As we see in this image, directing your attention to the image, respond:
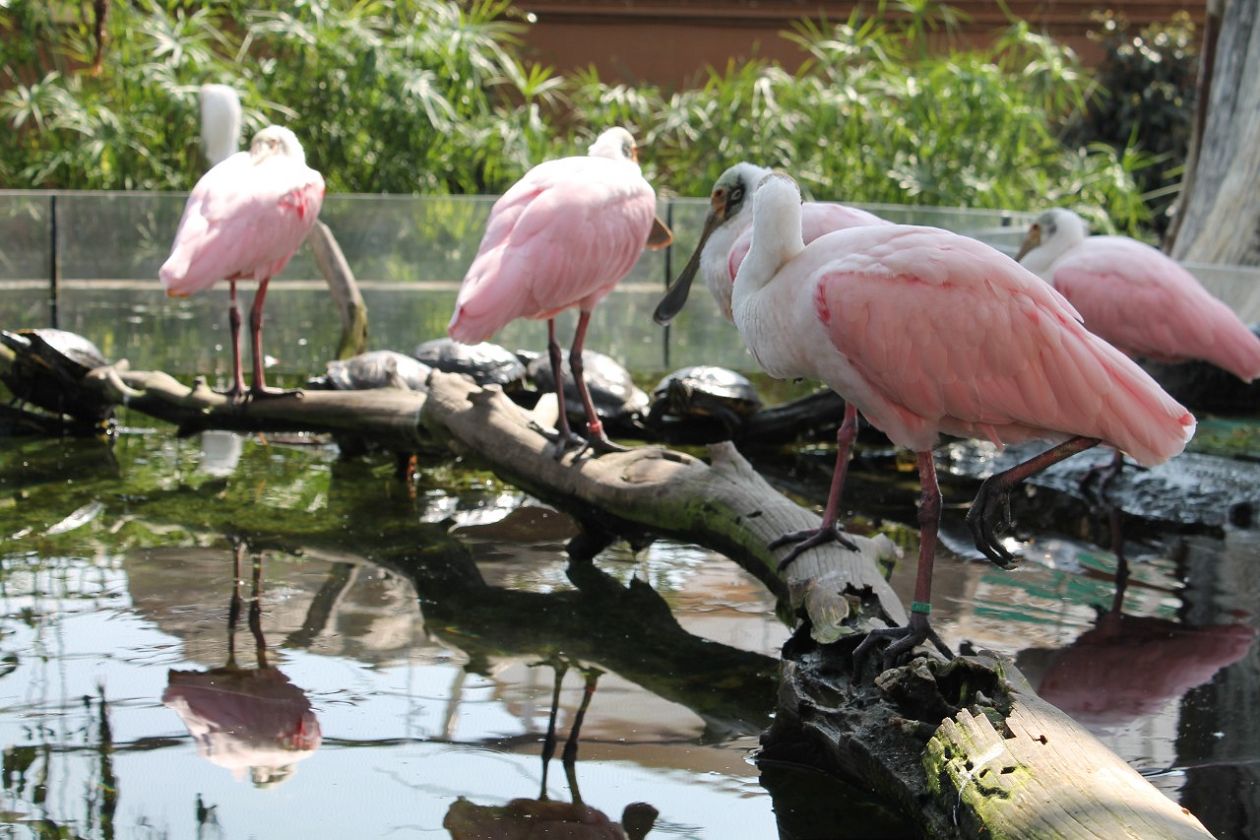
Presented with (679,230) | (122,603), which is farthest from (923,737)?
(679,230)

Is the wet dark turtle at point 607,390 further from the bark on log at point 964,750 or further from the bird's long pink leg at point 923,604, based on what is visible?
the bark on log at point 964,750

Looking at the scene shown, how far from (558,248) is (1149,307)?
276cm

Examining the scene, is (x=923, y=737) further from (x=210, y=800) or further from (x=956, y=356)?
(x=210, y=800)

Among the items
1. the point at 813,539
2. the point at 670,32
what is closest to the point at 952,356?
the point at 813,539

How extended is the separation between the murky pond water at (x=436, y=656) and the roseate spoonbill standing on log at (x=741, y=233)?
53 cm

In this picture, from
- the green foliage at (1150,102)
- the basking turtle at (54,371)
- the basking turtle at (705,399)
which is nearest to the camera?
the basking turtle at (54,371)

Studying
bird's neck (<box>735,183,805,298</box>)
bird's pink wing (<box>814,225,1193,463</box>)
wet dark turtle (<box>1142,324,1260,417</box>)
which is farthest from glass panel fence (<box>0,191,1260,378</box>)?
bird's pink wing (<box>814,225,1193,463</box>)

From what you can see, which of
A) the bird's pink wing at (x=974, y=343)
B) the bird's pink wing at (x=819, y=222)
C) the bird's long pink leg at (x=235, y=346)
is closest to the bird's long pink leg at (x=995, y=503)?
the bird's pink wing at (x=974, y=343)

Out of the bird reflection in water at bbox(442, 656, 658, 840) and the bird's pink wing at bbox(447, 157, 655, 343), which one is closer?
the bird reflection in water at bbox(442, 656, 658, 840)

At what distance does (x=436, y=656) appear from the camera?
430 centimetres

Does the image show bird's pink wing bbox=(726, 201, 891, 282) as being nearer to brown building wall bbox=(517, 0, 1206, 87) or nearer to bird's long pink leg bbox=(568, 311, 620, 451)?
bird's long pink leg bbox=(568, 311, 620, 451)

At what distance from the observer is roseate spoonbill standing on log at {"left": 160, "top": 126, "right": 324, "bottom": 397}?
20.6 feet

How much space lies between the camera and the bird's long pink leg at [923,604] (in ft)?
11.4

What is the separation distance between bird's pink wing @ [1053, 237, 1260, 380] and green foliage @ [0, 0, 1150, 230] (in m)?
3.95
